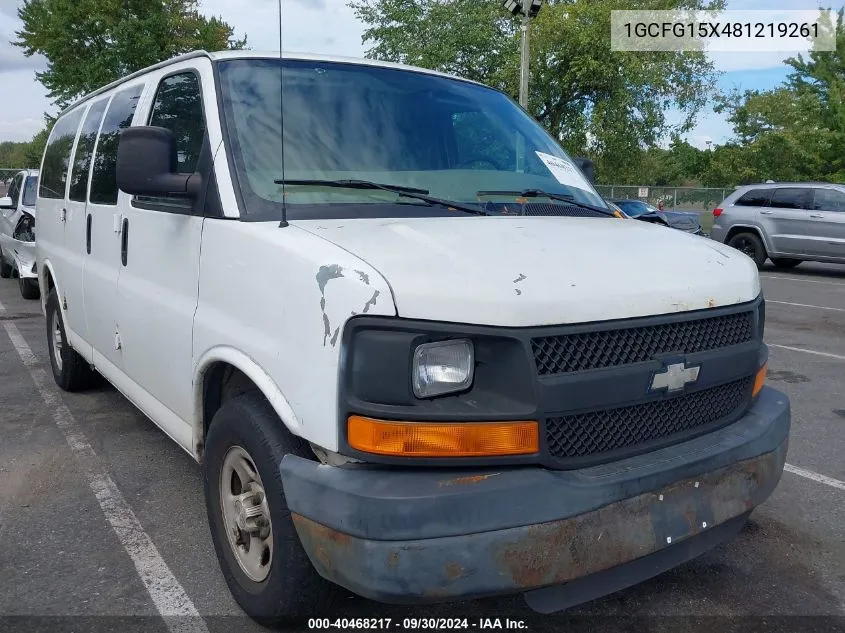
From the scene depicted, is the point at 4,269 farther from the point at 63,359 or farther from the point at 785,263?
the point at 785,263

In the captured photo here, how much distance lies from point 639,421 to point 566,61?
2431 cm

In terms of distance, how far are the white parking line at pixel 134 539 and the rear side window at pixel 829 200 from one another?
14509mm

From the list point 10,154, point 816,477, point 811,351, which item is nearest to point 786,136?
→ point 811,351

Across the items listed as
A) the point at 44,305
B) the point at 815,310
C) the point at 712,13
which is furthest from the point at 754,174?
the point at 44,305

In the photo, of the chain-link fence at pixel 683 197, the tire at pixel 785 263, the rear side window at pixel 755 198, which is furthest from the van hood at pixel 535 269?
the chain-link fence at pixel 683 197

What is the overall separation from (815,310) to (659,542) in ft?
31.7

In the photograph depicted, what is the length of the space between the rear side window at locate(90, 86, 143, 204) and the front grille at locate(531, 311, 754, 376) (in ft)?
8.93

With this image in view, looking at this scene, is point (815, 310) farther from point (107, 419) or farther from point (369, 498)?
point (369, 498)

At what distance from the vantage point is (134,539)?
3.48 meters

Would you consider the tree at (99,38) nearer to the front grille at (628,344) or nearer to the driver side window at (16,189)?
the driver side window at (16,189)

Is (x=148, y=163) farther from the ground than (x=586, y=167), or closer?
closer

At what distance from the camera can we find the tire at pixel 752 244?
16.2 meters

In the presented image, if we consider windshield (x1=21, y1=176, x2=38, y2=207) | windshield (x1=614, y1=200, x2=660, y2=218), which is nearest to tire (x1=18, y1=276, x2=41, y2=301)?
A: windshield (x1=21, y1=176, x2=38, y2=207)

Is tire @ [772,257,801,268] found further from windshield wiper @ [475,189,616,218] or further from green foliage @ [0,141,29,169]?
green foliage @ [0,141,29,169]
